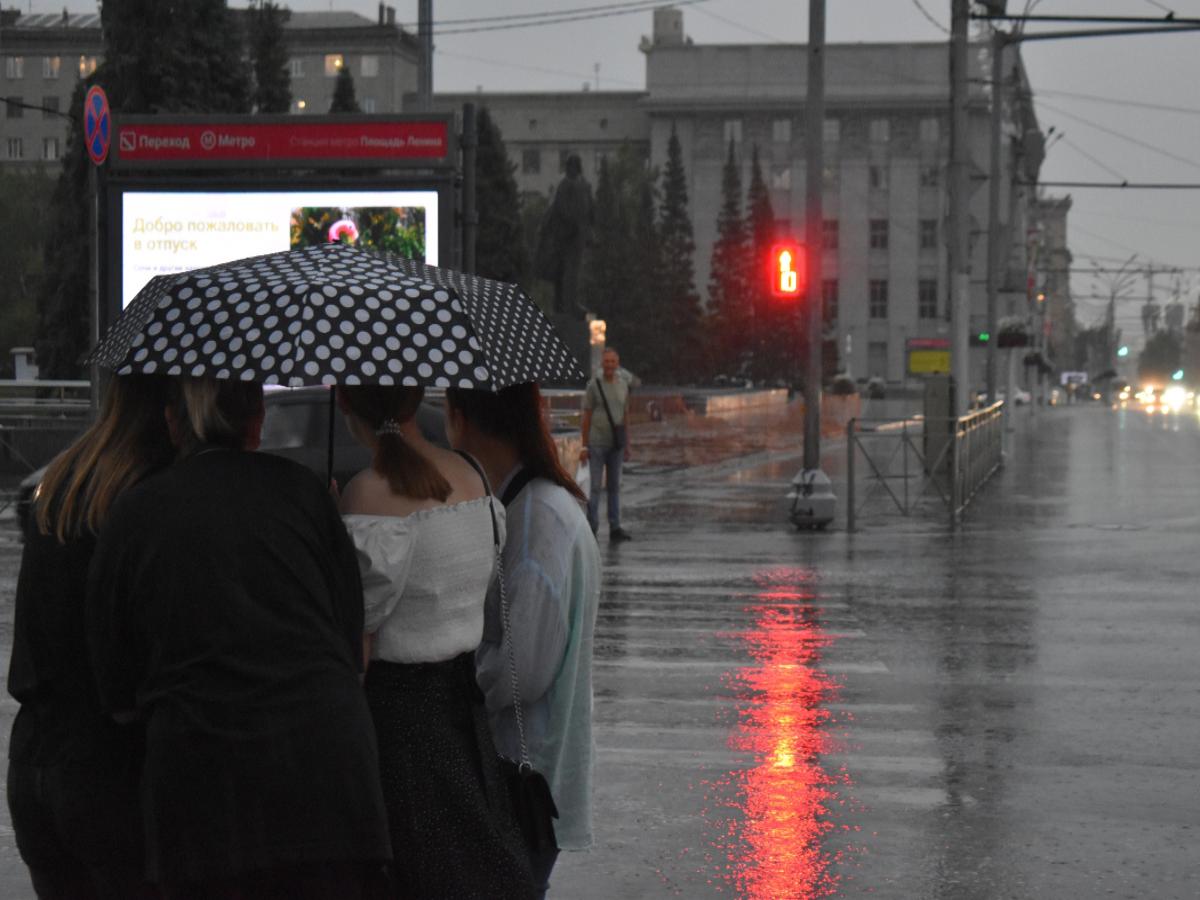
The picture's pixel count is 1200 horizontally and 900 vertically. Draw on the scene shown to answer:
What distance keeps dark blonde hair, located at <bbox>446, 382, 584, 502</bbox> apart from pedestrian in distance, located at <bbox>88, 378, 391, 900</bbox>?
0.85m

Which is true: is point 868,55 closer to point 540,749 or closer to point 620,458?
point 620,458

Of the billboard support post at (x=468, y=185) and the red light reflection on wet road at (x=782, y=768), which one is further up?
the billboard support post at (x=468, y=185)

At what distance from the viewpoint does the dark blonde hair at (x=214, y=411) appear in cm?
333

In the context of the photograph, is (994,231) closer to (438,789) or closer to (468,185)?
(468,185)

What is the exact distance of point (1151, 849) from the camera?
6.62m

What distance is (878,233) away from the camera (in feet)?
401

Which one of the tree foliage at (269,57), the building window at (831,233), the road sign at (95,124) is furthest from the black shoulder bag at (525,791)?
the building window at (831,233)

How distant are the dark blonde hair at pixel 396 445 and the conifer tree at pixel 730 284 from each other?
10849cm

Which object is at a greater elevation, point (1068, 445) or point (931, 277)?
point (931, 277)

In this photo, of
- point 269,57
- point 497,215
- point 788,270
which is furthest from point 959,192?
point 497,215

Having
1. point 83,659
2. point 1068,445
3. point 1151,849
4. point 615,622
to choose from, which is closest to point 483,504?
point 83,659

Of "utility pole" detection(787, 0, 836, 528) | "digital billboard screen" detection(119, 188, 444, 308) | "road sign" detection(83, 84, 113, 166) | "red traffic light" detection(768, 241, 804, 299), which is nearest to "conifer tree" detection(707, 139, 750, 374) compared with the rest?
"digital billboard screen" detection(119, 188, 444, 308)

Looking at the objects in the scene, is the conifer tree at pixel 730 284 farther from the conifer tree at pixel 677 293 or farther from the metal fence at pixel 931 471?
the metal fence at pixel 931 471

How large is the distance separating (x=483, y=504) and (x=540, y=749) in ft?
1.94
